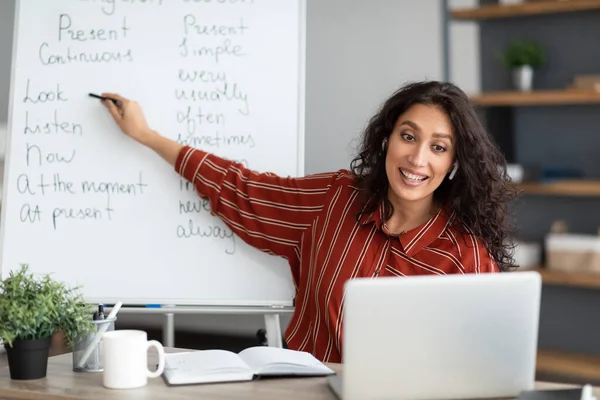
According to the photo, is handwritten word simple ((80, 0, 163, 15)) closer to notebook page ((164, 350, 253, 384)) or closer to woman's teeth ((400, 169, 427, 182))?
woman's teeth ((400, 169, 427, 182))

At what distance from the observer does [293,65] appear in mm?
2291

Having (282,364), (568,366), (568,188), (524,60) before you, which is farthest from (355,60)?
(282,364)

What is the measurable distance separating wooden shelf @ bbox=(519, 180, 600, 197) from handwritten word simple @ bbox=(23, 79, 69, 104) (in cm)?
182

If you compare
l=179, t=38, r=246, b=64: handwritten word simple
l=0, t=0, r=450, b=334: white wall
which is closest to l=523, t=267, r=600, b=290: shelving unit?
l=0, t=0, r=450, b=334: white wall

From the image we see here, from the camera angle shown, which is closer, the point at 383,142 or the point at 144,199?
the point at 383,142

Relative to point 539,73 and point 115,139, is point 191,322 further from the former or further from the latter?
point 539,73

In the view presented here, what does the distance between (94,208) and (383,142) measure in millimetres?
883

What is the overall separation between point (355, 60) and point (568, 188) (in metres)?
1.01

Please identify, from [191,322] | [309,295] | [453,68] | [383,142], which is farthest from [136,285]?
[453,68]

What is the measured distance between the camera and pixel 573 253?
311cm

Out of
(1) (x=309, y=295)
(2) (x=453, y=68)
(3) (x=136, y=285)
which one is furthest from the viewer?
(2) (x=453, y=68)

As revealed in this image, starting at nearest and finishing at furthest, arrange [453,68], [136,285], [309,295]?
[309,295] → [136,285] → [453,68]

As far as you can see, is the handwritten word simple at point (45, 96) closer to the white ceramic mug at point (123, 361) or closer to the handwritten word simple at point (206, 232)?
the handwritten word simple at point (206, 232)

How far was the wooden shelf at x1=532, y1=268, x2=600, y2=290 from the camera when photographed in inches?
120
